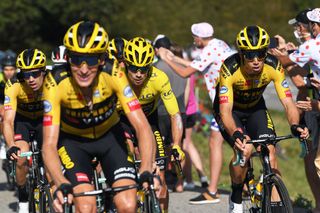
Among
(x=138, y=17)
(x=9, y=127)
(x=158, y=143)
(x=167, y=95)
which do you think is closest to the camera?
(x=167, y=95)

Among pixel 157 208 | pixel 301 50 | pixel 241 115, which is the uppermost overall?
pixel 301 50

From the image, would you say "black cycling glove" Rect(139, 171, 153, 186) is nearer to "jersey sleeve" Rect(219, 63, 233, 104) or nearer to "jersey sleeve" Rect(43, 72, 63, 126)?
"jersey sleeve" Rect(43, 72, 63, 126)

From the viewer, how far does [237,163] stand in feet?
30.9

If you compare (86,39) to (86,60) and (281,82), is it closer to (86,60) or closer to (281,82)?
(86,60)

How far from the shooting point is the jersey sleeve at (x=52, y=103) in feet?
25.2

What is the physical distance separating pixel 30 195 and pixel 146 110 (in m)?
1.65

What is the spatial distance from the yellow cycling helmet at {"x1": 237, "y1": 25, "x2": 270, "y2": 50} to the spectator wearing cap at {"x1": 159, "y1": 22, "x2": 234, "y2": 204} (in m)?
2.80

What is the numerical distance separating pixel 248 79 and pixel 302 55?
714 mm

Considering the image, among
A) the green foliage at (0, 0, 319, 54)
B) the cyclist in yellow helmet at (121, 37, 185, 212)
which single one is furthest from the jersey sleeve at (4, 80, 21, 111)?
the green foliage at (0, 0, 319, 54)

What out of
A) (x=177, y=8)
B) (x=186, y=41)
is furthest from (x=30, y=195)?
(x=177, y=8)

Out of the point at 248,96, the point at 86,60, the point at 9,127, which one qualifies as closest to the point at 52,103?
the point at 86,60

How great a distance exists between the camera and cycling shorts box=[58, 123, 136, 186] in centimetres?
793

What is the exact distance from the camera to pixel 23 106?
11.0 m

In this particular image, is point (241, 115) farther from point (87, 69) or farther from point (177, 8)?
point (177, 8)
